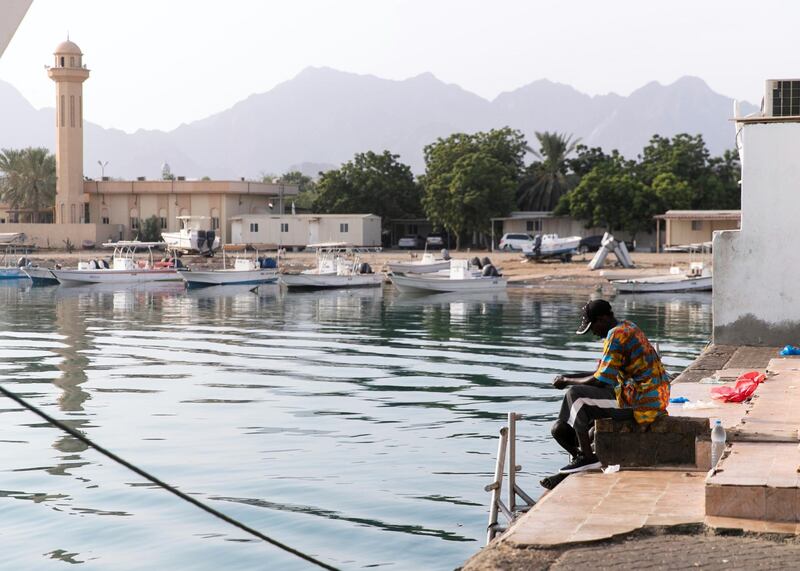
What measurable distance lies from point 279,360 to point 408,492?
1421cm

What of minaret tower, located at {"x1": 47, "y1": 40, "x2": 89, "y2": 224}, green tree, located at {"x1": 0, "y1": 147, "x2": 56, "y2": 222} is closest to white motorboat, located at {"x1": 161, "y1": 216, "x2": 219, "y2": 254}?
minaret tower, located at {"x1": 47, "y1": 40, "x2": 89, "y2": 224}

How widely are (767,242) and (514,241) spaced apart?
61231mm

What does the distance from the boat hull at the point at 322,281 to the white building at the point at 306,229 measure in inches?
889

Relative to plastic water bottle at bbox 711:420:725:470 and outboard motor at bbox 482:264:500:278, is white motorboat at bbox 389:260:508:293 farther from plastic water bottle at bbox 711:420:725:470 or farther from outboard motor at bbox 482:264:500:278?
plastic water bottle at bbox 711:420:725:470

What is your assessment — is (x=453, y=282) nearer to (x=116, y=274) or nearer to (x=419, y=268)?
(x=419, y=268)

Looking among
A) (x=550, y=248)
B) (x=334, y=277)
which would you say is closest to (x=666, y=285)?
(x=334, y=277)

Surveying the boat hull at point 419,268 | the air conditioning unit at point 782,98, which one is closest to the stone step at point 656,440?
the air conditioning unit at point 782,98

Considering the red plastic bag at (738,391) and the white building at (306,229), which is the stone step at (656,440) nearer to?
the red plastic bag at (738,391)

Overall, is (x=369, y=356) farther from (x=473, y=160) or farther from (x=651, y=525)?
(x=473, y=160)

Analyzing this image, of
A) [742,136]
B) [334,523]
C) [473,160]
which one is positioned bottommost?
[334,523]

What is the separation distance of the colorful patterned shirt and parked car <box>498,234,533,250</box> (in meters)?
68.3

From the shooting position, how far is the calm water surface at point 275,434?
10.5 m

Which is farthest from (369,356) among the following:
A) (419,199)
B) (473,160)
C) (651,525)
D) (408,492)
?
(419,199)

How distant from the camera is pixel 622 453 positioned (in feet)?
30.0
